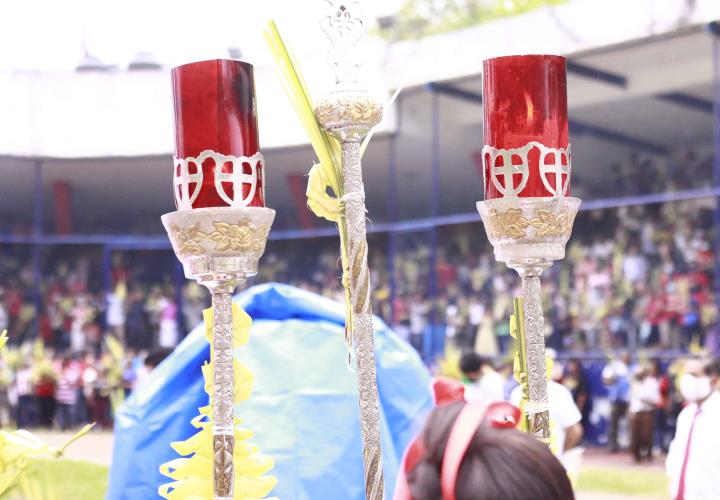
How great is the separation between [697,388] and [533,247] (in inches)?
128

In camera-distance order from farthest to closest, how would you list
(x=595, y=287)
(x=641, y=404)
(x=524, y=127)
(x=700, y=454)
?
(x=595, y=287) → (x=641, y=404) → (x=700, y=454) → (x=524, y=127)

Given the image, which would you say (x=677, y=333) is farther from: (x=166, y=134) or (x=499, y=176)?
(x=499, y=176)

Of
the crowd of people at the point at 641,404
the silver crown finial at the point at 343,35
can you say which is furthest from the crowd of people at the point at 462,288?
the silver crown finial at the point at 343,35

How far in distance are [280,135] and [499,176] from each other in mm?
11824

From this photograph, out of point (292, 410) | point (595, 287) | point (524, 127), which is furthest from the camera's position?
point (595, 287)

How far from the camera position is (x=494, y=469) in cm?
129

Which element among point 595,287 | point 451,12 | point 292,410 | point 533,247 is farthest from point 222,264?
point 451,12

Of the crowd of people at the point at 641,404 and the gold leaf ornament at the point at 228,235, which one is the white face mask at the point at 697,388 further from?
the gold leaf ornament at the point at 228,235

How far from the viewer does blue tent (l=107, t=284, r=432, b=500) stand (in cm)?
397

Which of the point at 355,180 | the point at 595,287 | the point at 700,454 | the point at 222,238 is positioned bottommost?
the point at 700,454

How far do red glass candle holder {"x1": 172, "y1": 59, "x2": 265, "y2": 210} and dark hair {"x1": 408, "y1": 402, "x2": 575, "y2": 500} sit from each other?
1001 millimetres

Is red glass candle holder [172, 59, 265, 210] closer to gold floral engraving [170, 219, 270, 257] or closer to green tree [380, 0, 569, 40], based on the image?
gold floral engraving [170, 219, 270, 257]

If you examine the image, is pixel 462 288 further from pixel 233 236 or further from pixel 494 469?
pixel 494 469

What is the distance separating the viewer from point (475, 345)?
13156 millimetres
